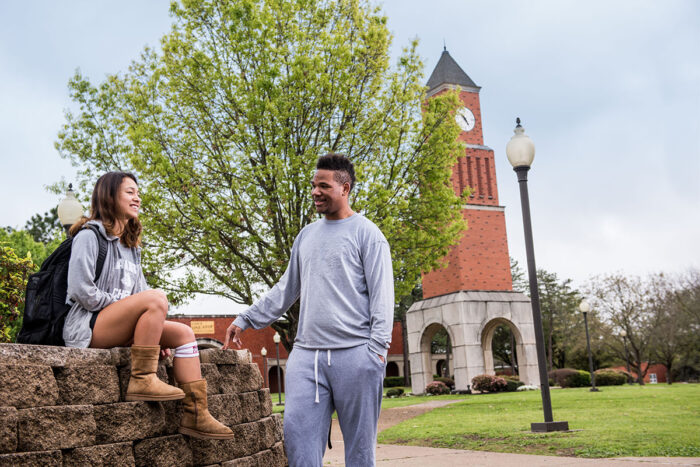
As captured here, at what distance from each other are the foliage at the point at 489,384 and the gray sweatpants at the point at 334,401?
2529cm

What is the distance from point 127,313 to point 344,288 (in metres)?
1.27

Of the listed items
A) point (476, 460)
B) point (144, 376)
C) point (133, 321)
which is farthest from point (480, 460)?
point (133, 321)

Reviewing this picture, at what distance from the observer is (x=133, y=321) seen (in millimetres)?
3594

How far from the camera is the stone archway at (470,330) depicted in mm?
29203

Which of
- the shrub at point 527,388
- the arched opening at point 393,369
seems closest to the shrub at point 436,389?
the shrub at point 527,388

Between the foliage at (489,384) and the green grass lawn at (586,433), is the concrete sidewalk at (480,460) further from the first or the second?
the foliage at (489,384)

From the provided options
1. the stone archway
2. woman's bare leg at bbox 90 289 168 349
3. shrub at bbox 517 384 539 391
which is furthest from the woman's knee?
shrub at bbox 517 384 539 391

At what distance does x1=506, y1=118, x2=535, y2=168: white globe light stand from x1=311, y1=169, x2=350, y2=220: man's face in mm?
7722

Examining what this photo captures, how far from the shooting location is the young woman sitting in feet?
11.5

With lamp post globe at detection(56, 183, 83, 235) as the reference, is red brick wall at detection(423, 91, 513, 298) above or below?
above

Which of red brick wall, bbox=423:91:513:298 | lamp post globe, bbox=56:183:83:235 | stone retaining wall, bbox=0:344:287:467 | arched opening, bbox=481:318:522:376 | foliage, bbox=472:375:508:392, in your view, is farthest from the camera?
arched opening, bbox=481:318:522:376

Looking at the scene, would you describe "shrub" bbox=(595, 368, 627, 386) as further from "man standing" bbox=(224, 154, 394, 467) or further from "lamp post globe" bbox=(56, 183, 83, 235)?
"man standing" bbox=(224, 154, 394, 467)

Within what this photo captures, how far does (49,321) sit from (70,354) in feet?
0.97

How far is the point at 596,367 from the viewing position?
49.2m
